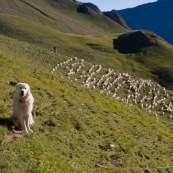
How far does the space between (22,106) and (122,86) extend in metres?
34.6

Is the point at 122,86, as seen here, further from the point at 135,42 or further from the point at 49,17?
the point at 49,17

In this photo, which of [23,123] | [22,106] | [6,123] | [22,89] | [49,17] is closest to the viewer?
[22,89]

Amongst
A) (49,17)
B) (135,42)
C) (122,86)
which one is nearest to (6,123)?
(122,86)

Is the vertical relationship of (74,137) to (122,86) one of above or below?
below

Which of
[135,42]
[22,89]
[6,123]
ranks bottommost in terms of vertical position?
[6,123]

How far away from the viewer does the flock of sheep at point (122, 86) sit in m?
43.7

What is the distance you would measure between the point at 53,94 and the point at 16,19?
7645 centimetres

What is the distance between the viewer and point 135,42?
100 m

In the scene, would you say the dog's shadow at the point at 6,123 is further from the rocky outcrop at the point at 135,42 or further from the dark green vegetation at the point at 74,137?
the rocky outcrop at the point at 135,42

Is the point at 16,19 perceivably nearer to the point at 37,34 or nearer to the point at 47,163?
the point at 37,34

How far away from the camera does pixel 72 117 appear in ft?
61.9

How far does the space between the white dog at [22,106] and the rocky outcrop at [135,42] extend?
81260mm

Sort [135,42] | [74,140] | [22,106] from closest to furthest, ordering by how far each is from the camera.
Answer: [22,106], [74,140], [135,42]

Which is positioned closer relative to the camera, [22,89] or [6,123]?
[22,89]
